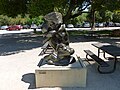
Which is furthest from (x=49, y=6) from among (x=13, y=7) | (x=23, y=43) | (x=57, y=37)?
(x=57, y=37)

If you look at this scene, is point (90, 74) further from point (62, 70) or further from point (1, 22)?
point (1, 22)

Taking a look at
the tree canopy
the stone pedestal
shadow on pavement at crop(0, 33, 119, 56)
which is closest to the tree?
the tree canopy

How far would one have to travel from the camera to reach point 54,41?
7.68 meters

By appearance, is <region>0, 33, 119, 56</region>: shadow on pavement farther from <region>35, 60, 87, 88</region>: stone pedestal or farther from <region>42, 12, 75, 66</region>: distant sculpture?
<region>35, 60, 87, 88</region>: stone pedestal

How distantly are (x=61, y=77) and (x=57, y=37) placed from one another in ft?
4.16

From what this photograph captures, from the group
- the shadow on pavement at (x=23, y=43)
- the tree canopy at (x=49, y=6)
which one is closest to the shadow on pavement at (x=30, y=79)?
the shadow on pavement at (x=23, y=43)

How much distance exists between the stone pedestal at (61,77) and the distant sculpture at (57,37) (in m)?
0.47

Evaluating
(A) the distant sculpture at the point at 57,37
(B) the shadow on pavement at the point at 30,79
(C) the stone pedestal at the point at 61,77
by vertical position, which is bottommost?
(B) the shadow on pavement at the point at 30,79

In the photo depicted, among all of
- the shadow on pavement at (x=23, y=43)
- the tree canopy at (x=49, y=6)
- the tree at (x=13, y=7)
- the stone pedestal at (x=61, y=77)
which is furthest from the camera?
the tree at (x=13, y=7)

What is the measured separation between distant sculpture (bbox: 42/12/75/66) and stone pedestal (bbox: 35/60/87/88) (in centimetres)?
47

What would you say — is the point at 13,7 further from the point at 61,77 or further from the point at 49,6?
the point at 61,77

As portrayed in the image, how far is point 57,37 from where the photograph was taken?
24.9 feet

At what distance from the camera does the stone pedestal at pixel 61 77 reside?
7.00 meters

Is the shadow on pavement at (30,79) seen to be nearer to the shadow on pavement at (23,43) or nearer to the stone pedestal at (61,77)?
the stone pedestal at (61,77)
